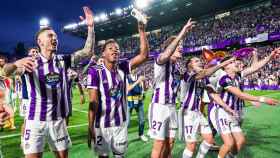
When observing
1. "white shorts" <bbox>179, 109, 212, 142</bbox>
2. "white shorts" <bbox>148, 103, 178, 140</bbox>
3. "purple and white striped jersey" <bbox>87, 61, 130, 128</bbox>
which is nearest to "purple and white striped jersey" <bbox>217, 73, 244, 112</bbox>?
"white shorts" <bbox>179, 109, 212, 142</bbox>

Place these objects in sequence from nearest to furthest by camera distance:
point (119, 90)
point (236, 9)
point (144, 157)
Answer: point (119, 90) → point (144, 157) → point (236, 9)

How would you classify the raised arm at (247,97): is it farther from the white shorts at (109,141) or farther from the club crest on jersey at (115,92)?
the white shorts at (109,141)

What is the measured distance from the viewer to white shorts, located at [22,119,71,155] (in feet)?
14.3

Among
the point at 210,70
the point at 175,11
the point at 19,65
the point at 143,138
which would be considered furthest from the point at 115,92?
the point at 175,11

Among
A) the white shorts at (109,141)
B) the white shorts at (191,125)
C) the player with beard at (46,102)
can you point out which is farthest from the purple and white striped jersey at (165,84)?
the player with beard at (46,102)

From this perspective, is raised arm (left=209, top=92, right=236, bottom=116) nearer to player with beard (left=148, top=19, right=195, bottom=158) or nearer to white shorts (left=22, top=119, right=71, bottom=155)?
player with beard (left=148, top=19, right=195, bottom=158)

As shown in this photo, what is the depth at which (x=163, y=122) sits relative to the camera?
18.3 ft

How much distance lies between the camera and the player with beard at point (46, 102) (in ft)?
14.4

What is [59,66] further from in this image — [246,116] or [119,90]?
[246,116]

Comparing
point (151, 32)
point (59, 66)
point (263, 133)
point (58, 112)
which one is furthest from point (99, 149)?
point (151, 32)

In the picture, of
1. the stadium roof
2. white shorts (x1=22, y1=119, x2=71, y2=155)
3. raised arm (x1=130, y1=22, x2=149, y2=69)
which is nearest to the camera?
white shorts (x1=22, y1=119, x2=71, y2=155)

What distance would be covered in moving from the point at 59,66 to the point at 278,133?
7192mm

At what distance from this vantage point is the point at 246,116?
1379cm

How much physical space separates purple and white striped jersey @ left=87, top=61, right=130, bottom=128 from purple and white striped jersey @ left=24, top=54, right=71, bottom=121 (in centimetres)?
47
